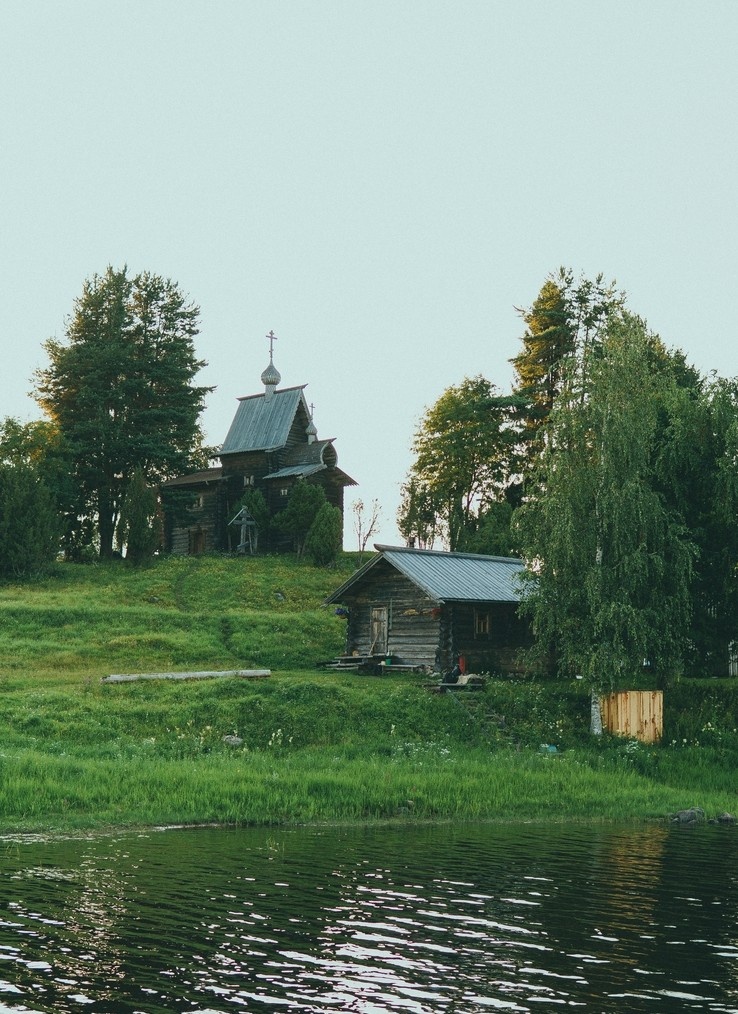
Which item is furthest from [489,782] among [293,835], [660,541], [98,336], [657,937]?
[98,336]

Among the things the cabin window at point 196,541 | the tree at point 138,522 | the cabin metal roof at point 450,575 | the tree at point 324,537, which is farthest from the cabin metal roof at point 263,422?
the cabin metal roof at point 450,575

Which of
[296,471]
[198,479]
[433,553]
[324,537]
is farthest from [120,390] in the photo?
[433,553]

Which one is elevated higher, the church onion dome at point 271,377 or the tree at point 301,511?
the church onion dome at point 271,377

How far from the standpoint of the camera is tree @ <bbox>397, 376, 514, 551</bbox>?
71062 millimetres

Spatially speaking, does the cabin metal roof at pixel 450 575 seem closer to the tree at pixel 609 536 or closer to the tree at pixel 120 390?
the tree at pixel 609 536

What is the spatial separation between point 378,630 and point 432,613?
129 inches

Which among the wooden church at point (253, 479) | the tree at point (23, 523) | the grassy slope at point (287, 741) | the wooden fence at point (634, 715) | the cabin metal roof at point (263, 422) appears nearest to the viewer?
the grassy slope at point (287, 741)

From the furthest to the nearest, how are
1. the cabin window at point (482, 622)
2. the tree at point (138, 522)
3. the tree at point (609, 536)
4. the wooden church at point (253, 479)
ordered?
the wooden church at point (253, 479)
the tree at point (138, 522)
the cabin window at point (482, 622)
the tree at point (609, 536)

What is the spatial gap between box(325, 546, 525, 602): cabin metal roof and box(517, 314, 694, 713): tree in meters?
5.00

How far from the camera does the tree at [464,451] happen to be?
71062 mm

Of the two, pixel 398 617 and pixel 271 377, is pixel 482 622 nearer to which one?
pixel 398 617

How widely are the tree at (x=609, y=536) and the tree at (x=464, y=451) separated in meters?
30.8

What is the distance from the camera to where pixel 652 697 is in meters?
37.2

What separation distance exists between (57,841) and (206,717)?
12239mm
